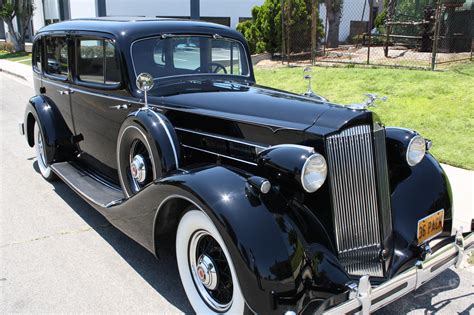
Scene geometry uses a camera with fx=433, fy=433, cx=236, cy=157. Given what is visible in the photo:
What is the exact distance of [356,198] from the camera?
2621mm

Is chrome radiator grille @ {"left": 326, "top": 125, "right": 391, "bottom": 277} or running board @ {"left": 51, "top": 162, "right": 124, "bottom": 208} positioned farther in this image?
running board @ {"left": 51, "top": 162, "right": 124, "bottom": 208}

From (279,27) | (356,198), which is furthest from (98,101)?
(279,27)

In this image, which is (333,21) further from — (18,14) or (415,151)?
(18,14)

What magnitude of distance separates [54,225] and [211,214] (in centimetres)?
247

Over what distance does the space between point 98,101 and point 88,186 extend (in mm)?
825

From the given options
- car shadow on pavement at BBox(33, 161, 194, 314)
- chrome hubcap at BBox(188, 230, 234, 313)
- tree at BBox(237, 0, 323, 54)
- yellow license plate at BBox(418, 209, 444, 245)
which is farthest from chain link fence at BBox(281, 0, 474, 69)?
chrome hubcap at BBox(188, 230, 234, 313)

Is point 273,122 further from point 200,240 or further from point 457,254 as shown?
point 457,254

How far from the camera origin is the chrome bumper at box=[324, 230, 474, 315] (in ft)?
6.89

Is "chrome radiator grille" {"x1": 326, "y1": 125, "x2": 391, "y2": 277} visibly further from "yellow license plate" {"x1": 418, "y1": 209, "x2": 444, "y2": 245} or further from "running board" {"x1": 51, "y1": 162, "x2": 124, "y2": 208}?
"running board" {"x1": 51, "y1": 162, "x2": 124, "y2": 208}

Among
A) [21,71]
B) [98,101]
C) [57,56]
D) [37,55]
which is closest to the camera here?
[98,101]

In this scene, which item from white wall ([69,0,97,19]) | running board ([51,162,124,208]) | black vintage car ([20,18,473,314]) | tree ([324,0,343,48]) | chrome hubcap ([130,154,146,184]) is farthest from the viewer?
white wall ([69,0,97,19])

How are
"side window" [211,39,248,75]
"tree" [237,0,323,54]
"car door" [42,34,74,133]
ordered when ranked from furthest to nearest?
"tree" [237,0,323,54]
"car door" [42,34,74,133]
"side window" [211,39,248,75]

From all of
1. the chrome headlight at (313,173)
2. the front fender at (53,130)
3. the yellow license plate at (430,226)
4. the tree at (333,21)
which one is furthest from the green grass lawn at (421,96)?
the tree at (333,21)

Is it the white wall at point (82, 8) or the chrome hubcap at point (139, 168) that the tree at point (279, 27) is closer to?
the chrome hubcap at point (139, 168)
